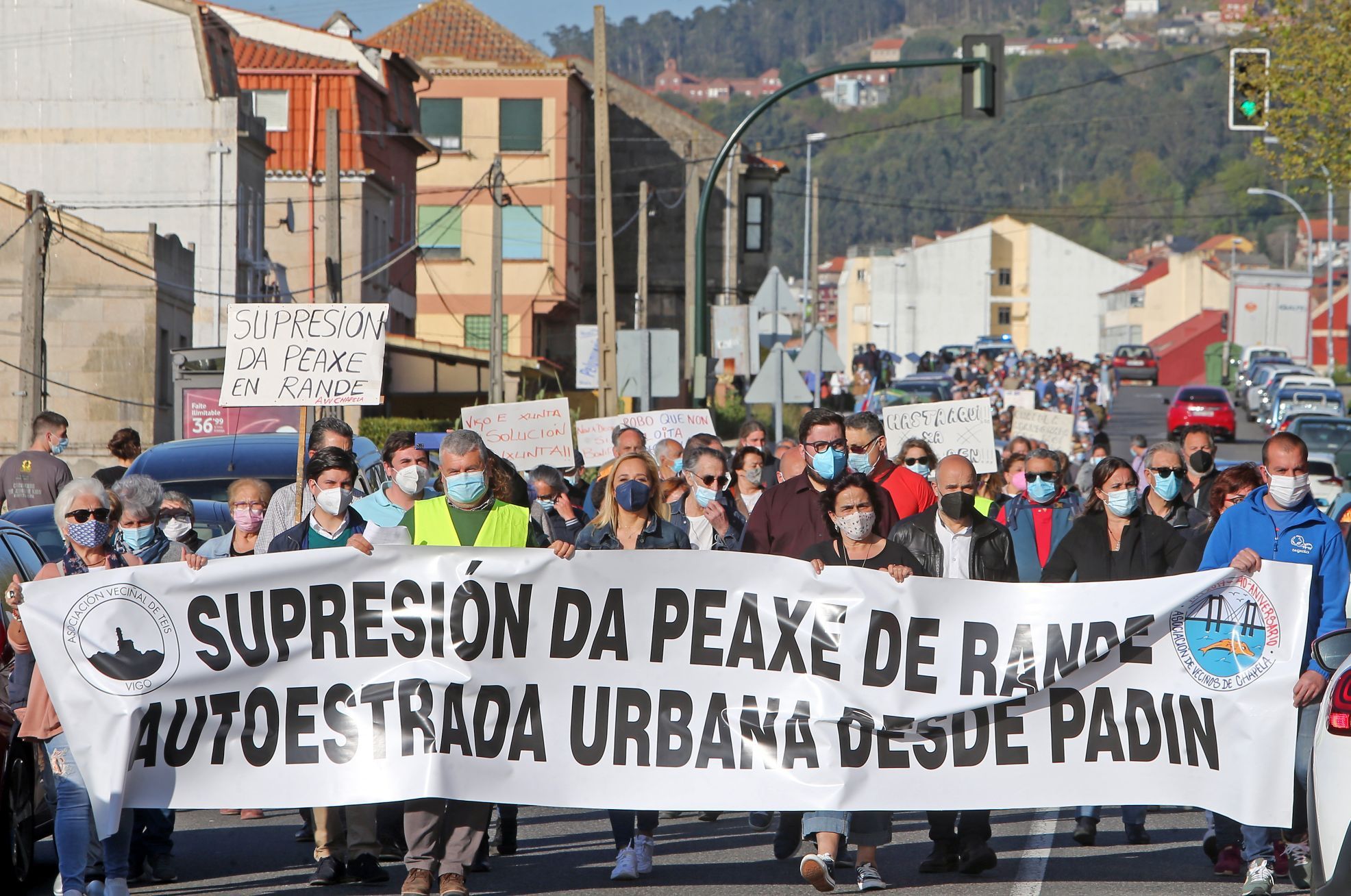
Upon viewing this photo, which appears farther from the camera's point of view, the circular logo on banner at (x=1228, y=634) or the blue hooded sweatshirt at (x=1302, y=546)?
the blue hooded sweatshirt at (x=1302, y=546)

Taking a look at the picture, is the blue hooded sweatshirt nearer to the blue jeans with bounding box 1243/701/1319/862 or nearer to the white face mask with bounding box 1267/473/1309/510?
the white face mask with bounding box 1267/473/1309/510

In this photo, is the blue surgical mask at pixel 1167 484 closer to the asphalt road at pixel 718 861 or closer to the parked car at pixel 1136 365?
the asphalt road at pixel 718 861

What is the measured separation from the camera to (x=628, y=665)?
8195mm

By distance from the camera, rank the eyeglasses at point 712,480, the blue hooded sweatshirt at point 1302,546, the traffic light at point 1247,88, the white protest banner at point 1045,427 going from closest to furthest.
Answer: the blue hooded sweatshirt at point 1302,546 → the eyeglasses at point 712,480 → the white protest banner at point 1045,427 → the traffic light at point 1247,88

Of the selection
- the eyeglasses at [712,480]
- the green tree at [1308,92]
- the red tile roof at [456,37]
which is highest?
the red tile roof at [456,37]

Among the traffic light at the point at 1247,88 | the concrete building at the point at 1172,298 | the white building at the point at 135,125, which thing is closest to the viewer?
the traffic light at the point at 1247,88

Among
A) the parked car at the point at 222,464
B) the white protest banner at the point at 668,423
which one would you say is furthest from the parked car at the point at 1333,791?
the white protest banner at the point at 668,423

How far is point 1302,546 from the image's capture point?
839 centimetres

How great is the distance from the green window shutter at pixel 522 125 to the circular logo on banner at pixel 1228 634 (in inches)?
2105

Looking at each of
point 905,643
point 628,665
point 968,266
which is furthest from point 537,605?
point 968,266

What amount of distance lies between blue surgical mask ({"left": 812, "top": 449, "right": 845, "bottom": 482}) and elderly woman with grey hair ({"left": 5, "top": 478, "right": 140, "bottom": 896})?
3.32 meters

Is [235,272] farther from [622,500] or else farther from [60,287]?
[622,500]

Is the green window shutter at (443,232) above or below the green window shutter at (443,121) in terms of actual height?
below

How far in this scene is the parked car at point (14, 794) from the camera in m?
7.79
